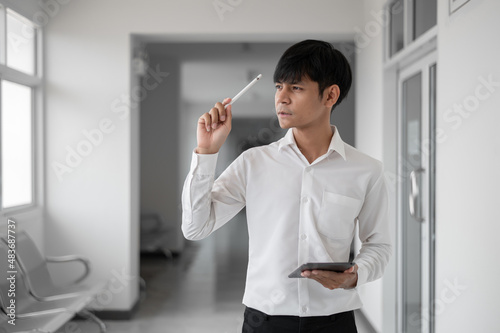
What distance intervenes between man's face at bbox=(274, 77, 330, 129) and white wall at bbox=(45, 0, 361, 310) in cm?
321

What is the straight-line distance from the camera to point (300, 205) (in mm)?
1477

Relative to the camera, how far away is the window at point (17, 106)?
4.05 meters

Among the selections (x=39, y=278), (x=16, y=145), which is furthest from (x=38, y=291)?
(x=16, y=145)

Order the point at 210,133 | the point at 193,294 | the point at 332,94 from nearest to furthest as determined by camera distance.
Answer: the point at 210,133, the point at 332,94, the point at 193,294

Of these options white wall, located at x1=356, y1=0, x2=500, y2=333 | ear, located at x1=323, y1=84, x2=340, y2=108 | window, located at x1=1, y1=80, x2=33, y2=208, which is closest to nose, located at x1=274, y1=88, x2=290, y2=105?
ear, located at x1=323, y1=84, x2=340, y2=108

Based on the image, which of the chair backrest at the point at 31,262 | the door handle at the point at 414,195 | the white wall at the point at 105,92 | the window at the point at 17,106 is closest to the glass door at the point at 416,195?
the door handle at the point at 414,195

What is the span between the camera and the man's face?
1.45 m

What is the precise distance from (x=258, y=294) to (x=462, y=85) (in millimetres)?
1471

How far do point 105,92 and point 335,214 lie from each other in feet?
11.8

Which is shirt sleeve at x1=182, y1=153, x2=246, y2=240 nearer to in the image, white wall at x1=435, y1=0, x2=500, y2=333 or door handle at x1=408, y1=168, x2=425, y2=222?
white wall at x1=435, y1=0, x2=500, y2=333

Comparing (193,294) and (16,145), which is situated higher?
(16,145)

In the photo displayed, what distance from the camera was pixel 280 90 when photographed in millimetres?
1476

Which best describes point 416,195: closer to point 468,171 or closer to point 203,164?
point 468,171

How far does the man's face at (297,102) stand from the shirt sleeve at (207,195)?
0.68ft
